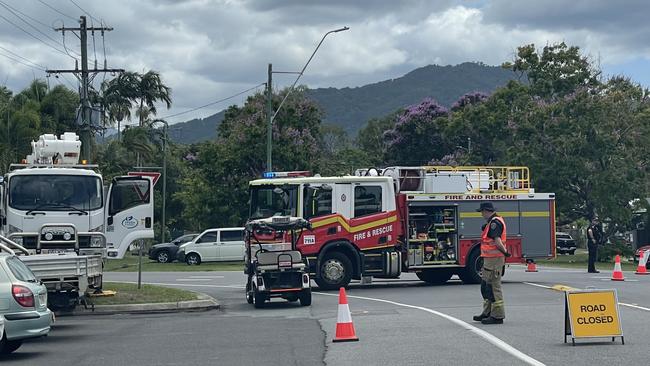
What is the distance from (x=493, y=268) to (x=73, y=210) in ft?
30.3

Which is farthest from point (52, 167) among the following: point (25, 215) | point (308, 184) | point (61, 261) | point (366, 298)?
point (366, 298)

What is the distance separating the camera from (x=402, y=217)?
78.9 feet

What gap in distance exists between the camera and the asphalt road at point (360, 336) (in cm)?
1200

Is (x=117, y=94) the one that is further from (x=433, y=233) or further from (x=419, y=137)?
(x=433, y=233)

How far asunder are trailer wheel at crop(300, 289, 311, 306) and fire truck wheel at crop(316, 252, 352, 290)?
331 cm

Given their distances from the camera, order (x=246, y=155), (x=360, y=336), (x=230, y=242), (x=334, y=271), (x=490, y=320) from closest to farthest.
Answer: (x=360, y=336), (x=490, y=320), (x=334, y=271), (x=230, y=242), (x=246, y=155)

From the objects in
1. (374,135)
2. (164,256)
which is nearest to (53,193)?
(164,256)

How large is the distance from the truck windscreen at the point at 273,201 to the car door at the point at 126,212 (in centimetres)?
368

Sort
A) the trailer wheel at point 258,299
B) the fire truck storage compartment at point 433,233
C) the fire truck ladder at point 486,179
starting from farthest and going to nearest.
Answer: the fire truck ladder at point 486,179
the fire truck storage compartment at point 433,233
the trailer wheel at point 258,299

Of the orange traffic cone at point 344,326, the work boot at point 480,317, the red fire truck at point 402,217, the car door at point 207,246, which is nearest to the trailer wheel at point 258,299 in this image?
the red fire truck at point 402,217

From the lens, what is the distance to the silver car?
491 inches

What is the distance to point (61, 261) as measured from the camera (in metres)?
16.6

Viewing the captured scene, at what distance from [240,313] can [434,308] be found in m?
3.84

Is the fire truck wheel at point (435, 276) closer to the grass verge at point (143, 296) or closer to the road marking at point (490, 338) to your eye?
the road marking at point (490, 338)
